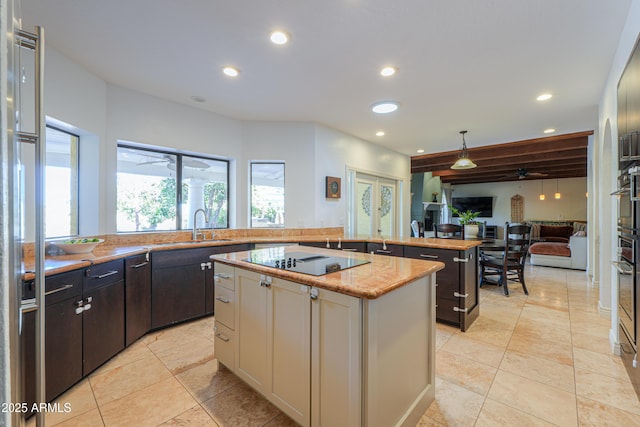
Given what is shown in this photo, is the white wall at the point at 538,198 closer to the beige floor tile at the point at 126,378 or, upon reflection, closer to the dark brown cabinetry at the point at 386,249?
the dark brown cabinetry at the point at 386,249

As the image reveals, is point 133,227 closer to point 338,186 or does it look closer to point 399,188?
point 338,186

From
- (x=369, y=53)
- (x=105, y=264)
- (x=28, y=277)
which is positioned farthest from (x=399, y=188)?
(x=28, y=277)

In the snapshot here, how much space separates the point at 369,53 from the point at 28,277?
276 centimetres

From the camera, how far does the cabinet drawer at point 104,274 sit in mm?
1994

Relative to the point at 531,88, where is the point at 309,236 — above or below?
below

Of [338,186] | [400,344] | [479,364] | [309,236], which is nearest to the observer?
[400,344]

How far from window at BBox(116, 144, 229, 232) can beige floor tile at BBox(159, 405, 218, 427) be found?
7.31ft

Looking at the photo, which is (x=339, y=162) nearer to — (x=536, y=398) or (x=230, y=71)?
(x=230, y=71)

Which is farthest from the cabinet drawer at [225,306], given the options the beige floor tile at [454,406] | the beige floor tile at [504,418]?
the beige floor tile at [504,418]

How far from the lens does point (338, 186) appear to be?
4.40 meters

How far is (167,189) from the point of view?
3.50 m

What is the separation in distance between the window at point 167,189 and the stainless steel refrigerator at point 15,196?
1.08m

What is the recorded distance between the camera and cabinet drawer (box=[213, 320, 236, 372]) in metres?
1.95

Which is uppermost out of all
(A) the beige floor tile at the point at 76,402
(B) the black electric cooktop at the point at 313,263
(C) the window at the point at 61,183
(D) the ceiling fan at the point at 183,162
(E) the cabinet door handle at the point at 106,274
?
(D) the ceiling fan at the point at 183,162
